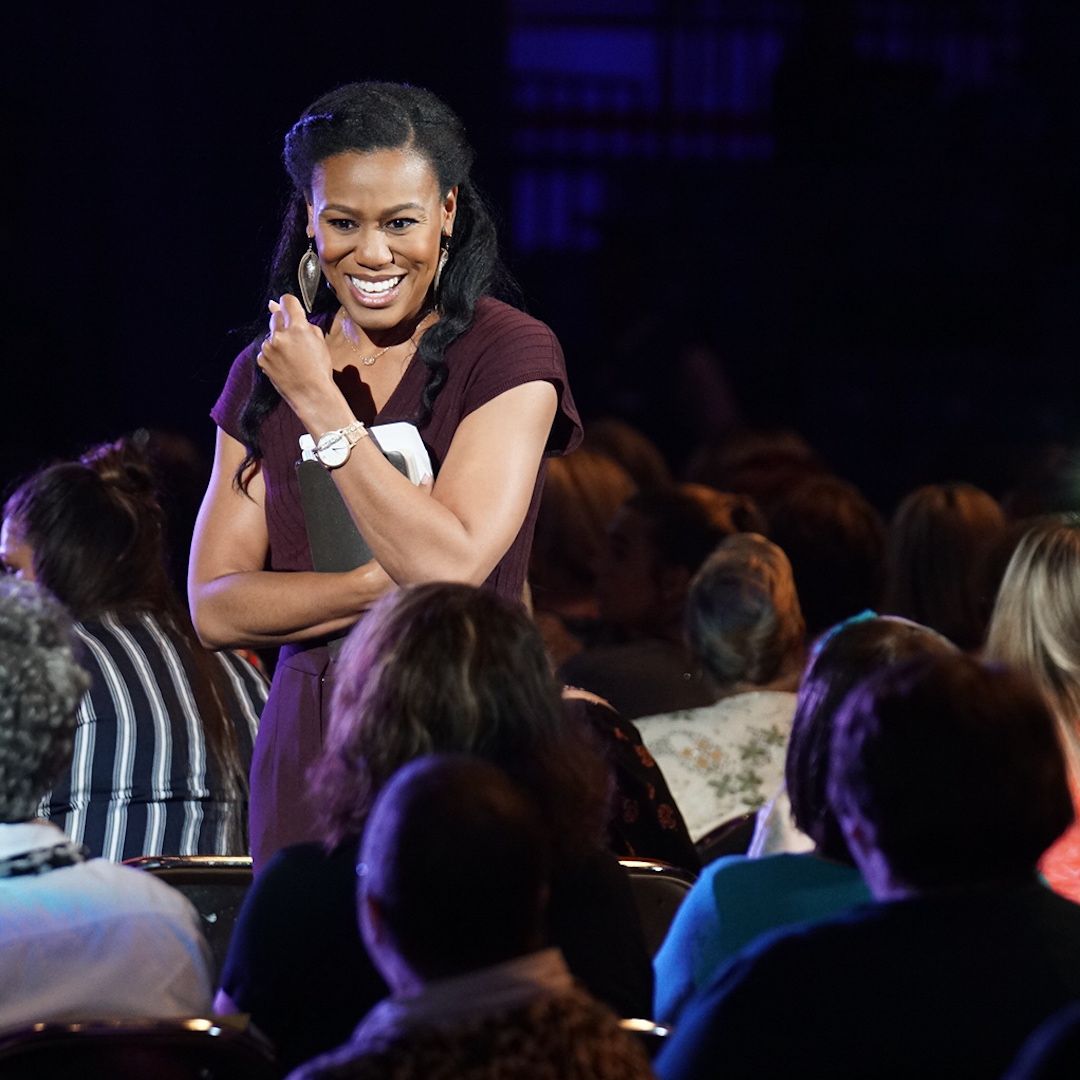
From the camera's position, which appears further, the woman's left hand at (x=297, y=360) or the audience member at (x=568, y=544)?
the audience member at (x=568, y=544)

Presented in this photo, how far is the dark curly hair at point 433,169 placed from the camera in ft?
7.64

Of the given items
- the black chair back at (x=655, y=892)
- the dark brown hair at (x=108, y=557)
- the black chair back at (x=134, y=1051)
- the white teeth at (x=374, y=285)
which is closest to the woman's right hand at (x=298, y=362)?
the white teeth at (x=374, y=285)

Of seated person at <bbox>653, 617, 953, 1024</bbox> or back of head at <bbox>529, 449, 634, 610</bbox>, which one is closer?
seated person at <bbox>653, 617, 953, 1024</bbox>

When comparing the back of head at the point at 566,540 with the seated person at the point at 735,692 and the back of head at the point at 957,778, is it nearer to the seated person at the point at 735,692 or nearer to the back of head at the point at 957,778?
the seated person at the point at 735,692

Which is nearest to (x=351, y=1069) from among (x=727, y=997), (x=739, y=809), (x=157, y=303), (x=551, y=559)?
(x=727, y=997)

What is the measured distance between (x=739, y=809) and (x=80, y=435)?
13.2ft

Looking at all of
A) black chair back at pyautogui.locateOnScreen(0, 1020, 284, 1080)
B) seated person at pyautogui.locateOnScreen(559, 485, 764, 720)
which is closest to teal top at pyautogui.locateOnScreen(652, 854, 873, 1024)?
black chair back at pyautogui.locateOnScreen(0, 1020, 284, 1080)

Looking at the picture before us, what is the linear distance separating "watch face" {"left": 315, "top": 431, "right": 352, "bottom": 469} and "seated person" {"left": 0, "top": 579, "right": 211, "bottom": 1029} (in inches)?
15.8

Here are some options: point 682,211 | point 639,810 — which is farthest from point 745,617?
point 682,211

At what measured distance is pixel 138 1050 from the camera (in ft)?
5.55

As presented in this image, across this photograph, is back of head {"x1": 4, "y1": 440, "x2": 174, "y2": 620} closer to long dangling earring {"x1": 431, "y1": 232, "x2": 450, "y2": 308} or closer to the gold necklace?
the gold necklace

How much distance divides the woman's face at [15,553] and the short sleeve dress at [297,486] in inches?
40.3

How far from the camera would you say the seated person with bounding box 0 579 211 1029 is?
1853 millimetres

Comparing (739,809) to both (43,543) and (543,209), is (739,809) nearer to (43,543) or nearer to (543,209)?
(43,543)
